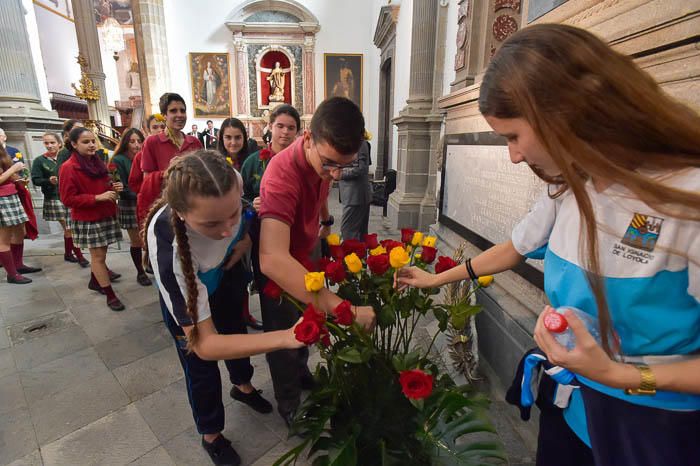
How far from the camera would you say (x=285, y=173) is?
4.60 feet

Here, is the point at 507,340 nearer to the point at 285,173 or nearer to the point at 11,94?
the point at 285,173

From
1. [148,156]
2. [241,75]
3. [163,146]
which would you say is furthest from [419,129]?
[241,75]

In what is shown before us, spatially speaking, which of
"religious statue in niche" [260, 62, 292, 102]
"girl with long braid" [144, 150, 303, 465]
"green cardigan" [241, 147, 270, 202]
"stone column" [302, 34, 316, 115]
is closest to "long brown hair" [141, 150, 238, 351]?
"girl with long braid" [144, 150, 303, 465]

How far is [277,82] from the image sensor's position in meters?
12.5

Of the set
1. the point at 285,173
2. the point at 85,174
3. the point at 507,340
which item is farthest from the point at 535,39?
the point at 85,174

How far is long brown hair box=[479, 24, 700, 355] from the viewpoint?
0.61m

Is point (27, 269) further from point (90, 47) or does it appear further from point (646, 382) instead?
point (90, 47)

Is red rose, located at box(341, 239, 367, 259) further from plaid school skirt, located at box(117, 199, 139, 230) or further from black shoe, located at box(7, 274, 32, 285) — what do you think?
black shoe, located at box(7, 274, 32, 285)

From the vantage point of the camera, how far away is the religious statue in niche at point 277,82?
1243 centimetres

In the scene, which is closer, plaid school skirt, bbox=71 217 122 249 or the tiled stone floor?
the tiled stone floor

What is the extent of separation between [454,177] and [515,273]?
1.06 meters

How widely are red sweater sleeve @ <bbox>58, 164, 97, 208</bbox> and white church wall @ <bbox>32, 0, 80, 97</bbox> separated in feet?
48.5

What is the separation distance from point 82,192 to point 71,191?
0.10m

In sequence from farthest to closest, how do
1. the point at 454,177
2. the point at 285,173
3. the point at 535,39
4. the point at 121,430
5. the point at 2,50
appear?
the point at 2,50, the point at 454,177, the point at 121,430, the point at 285,173, the point at 535,39
